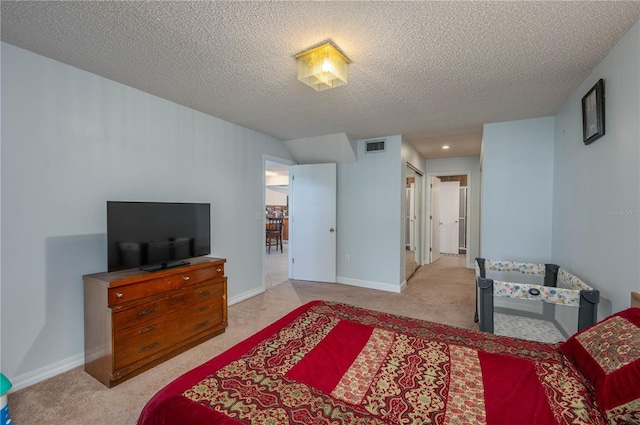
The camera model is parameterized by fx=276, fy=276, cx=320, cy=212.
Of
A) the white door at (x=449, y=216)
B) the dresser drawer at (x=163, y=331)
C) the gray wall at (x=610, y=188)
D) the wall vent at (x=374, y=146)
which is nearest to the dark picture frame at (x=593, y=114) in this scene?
the gray wall at (x=610, y=188)

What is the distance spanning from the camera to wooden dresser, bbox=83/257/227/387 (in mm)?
1980

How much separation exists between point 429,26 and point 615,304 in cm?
216

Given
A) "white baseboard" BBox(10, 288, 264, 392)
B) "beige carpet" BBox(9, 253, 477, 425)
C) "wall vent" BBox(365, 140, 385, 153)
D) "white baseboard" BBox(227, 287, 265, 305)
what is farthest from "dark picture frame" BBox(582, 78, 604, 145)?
"white baseboard" BBox(10, 288, 264, 392)

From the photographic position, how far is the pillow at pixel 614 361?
2.89 feet

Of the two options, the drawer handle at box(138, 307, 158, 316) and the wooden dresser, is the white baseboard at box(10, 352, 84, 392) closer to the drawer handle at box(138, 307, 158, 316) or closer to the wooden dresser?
the wooden dresser

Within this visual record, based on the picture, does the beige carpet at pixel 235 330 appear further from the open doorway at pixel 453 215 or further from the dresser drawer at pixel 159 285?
the open doorway at pixel 453 215

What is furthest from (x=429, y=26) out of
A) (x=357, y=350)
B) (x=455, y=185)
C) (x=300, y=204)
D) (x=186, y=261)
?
(x=455, y=185)

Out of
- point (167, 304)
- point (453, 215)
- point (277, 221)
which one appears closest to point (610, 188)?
point (167, 304)

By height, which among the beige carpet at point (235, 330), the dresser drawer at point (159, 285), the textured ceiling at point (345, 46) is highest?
the textured ceiling at point (345, 46)

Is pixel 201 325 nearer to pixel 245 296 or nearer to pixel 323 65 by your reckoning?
pixel 245 296

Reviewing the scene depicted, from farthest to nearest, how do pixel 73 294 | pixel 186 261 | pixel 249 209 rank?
pixel 249 209 → pixel 186 261 → pixel 73 294

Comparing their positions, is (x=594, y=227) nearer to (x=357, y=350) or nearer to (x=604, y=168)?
(x=604, y=168)

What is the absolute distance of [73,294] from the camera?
86.4 inches

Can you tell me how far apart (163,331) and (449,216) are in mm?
7386
